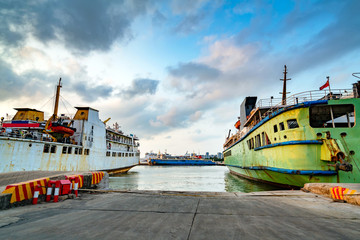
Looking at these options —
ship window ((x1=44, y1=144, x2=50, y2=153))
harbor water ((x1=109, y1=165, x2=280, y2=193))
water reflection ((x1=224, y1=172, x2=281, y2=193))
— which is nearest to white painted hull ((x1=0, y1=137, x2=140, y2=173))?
ship window ((x1=44, y1=144, x2=50, y2=153))

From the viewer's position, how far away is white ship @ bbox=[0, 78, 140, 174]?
1827 cm

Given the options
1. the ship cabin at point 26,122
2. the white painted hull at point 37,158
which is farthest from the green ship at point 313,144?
the ship cabin at point 26,122

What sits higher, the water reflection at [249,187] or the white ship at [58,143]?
the white ship at [58,143]

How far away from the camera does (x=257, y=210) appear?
17.8 feet

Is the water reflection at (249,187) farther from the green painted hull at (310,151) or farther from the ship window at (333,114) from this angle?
the ship window at (333,114)

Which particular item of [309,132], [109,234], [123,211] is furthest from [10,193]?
[309,132]

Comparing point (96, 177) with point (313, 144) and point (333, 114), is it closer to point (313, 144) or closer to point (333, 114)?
point (313, 144)

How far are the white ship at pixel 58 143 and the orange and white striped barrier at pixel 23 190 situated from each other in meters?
16.1

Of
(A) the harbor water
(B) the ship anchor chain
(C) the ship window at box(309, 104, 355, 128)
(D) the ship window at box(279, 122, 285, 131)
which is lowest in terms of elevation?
(A) the harbor water

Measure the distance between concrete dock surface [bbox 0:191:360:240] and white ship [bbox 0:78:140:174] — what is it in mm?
17374

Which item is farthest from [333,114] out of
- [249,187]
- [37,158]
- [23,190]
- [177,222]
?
[37,158]

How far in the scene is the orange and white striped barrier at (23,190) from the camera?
19.0 ft

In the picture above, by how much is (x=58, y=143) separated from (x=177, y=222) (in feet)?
78.1

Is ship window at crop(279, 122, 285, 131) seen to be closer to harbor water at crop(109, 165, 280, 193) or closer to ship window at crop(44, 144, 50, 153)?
harbor water at crop(109, 165, 280, 193)
